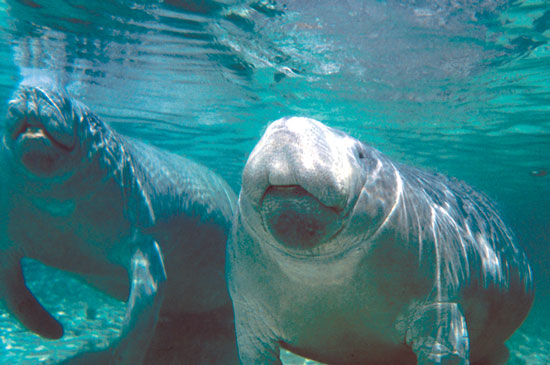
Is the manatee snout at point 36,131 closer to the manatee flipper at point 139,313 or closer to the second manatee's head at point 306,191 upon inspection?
the manatee flipper at point 139,313

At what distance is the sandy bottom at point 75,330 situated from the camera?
6.73 m

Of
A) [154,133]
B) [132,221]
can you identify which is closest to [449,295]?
[132,221]

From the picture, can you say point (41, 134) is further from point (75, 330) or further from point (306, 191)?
point (75, 330)

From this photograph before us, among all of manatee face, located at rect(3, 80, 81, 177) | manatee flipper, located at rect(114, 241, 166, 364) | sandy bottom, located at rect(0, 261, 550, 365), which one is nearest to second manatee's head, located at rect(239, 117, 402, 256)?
manatee flipper, located at rect(114, 241, 166, 364)

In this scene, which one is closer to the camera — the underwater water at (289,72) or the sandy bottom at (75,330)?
the sandy bottom at (75,330)

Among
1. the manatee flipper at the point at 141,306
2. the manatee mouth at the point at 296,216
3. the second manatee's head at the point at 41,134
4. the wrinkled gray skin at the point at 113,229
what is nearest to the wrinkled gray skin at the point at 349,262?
the manatee mouth at the point at 296,216

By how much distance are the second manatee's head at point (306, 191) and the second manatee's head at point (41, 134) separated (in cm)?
235

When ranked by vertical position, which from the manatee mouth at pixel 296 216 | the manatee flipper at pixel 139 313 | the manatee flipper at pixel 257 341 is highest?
the manatee mouth at pixel 296 216

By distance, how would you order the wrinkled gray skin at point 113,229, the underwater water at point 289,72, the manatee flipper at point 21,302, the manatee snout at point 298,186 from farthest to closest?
the underwater water at point 289,72
the manatee flipper at point 21,302
the wrinkled gray skin at point 113,229
the manatee snout at point 298,186

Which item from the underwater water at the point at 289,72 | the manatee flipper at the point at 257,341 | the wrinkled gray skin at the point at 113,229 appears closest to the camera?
the manatee flipper at the point at 257,341

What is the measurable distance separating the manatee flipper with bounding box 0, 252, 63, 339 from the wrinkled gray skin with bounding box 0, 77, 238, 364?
0.01 metres

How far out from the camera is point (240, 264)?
301 cm

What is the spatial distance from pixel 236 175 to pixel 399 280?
984 inches

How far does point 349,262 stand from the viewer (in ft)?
7.97
